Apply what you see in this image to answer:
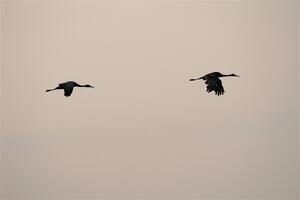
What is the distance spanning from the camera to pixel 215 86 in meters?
4.06

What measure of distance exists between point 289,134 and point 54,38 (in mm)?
2576

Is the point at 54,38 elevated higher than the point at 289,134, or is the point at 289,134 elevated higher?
the point at 54,38

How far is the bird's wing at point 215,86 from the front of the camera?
4004 mm

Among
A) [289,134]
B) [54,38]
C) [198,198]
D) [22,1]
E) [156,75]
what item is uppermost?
[22,1]

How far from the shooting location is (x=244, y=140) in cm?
457

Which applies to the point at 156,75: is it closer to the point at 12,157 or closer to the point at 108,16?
the point at 108,16

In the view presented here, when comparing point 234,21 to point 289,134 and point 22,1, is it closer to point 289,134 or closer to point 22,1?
point 289,134

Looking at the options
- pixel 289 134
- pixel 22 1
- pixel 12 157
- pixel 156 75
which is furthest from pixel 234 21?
pixel 12 157

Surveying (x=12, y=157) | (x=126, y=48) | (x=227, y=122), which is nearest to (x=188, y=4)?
(x=126, y=48)

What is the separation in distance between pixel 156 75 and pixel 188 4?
0.82m

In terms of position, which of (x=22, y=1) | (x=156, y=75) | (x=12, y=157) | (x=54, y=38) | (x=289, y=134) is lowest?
(x=12, y=157)

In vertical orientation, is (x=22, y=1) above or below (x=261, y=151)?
above

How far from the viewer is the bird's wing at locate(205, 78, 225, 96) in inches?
158

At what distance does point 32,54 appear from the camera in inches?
181
